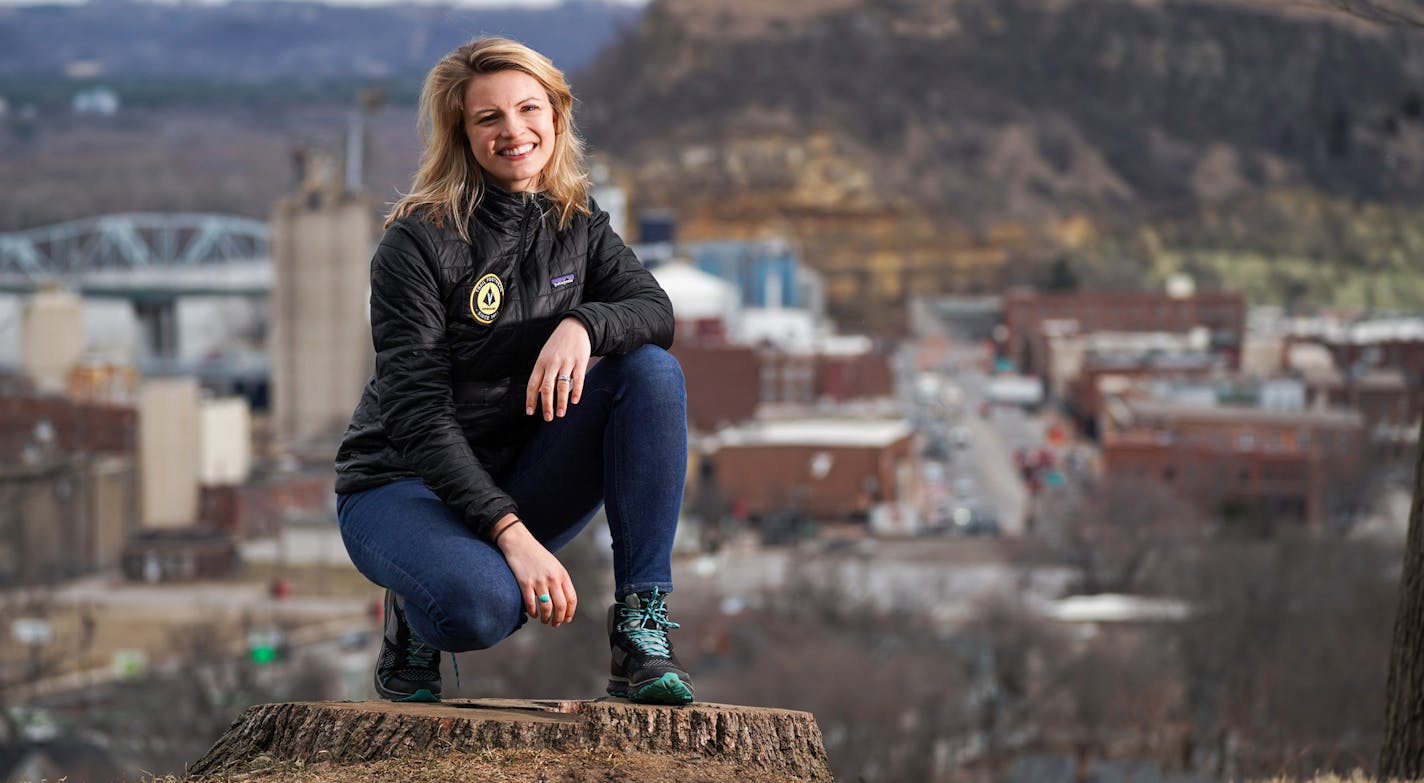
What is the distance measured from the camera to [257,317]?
282ft

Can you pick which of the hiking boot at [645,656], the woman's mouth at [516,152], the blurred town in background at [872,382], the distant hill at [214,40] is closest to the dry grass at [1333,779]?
the hiking boot at [645,656]

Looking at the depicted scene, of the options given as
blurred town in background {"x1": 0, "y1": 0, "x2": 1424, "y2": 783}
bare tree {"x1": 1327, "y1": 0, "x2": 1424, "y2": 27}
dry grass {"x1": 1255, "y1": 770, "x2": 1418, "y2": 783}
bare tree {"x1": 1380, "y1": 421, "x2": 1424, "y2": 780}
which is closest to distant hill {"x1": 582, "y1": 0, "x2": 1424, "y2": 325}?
blurred town in background {"x1": 0, "y1": 0, "x2": 1424, "y2": 783}

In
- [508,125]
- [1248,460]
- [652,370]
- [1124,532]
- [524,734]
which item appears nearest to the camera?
[524,734]

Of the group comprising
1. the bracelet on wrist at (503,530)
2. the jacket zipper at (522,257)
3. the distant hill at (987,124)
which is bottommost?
the bracelet on wrist at (503,530)

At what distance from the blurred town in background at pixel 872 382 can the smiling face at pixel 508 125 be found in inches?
23.9

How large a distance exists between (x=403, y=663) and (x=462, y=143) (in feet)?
3.10

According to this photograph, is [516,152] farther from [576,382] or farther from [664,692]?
[664,692]

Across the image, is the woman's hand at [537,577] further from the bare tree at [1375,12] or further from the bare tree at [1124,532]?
the bare tree at [1124,532]

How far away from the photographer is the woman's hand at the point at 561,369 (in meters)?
3.60

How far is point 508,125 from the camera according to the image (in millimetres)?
3805

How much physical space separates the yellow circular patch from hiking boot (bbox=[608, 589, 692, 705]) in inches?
21.5

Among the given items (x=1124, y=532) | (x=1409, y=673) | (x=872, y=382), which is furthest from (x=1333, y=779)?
(x=872, y=382)

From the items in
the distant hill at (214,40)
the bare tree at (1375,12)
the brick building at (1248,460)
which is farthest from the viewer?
the distant hill at (214,40)

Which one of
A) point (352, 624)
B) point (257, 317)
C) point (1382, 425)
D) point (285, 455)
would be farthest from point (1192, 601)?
point (257, 317)
